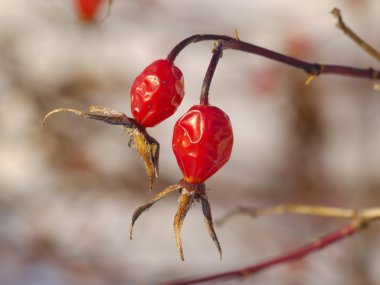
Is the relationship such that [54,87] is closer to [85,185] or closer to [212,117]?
[85,185]

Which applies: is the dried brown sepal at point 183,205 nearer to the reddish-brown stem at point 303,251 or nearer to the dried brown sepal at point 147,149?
the dried brown sepal at point 147,149

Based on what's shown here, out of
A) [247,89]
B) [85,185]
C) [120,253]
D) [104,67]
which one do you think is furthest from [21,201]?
[247,89]

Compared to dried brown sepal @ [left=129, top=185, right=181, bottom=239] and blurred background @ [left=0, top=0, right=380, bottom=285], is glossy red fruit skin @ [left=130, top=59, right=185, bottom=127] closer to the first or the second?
dried brown sepal @ [left=129, top=185, right=181, bottom=239]

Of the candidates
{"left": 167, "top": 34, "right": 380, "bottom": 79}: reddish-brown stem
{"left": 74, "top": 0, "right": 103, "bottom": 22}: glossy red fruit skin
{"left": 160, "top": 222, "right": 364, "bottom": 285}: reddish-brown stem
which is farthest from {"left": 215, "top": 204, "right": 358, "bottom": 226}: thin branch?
{"left": 74, "top": 0, "right": 103, "bottom": 22}: glossy red fruit skin

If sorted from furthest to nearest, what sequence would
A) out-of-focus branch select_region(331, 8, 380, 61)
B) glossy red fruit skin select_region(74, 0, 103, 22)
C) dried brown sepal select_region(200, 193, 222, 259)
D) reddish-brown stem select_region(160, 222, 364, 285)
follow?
1. glossy red fruit skin select_region(74, 0, 103, 22)
2. reddish-brown stem select_region(160, 222, 364, 285)
3. out-of-focus branch select_region(331, 8, 380, 61)
4. dried brown sepal select_region(200, 193, 222, 259)

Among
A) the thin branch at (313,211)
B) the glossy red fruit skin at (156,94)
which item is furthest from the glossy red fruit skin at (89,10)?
the glossy red fruit skin at (156,94)
